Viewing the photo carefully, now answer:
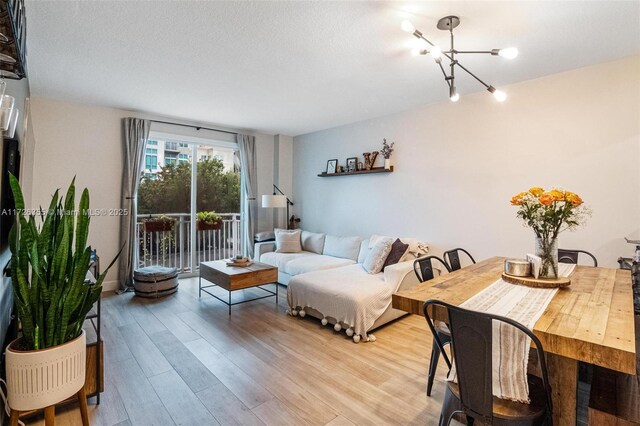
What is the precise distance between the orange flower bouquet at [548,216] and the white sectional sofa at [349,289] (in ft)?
5.07

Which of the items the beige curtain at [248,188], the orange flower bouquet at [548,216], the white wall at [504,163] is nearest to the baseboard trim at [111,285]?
the beige curtain at [248,188]

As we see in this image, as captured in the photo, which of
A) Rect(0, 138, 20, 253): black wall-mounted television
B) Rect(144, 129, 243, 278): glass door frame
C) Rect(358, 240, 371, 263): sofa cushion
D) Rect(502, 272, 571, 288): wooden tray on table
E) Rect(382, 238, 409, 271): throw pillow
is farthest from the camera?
Rect(144, 129, 243, 278): glass door frame

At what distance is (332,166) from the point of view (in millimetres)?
5402

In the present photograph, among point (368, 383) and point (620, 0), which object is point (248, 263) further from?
point (620, 0)

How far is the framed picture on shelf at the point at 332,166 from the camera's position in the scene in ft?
17.5

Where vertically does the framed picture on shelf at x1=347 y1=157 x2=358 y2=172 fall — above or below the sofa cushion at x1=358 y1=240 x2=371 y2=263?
above

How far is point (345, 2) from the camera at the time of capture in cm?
202

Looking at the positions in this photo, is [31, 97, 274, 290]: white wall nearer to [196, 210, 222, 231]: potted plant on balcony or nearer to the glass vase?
[196, 210, 222, 231]: potted plant on balcony

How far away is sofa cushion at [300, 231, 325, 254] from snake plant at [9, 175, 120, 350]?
3642 mm

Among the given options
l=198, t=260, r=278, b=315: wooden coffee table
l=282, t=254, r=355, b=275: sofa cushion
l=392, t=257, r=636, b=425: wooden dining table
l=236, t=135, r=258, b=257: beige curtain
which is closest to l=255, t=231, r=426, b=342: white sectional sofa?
l=282, t=254, r=355, b=275: sofa cushion

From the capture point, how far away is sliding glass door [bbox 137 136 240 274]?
16.4ft

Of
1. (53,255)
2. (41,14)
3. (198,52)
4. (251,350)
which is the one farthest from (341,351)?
(41,14)

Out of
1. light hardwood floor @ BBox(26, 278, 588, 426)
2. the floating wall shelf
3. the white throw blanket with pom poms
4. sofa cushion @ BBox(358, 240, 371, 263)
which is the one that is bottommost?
light hardwood floor @ BBox(26, 278, 588, 426)

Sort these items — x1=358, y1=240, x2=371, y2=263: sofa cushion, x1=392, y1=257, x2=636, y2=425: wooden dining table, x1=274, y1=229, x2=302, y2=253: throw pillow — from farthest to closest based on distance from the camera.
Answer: x1=274, y1=229, x2=302, y2=253: throw pillow < x1=358, y1=240, x2=371, y2=263: sofa cushion < x1=392, y1=257, x2=636, y2=425: wooden dining table
